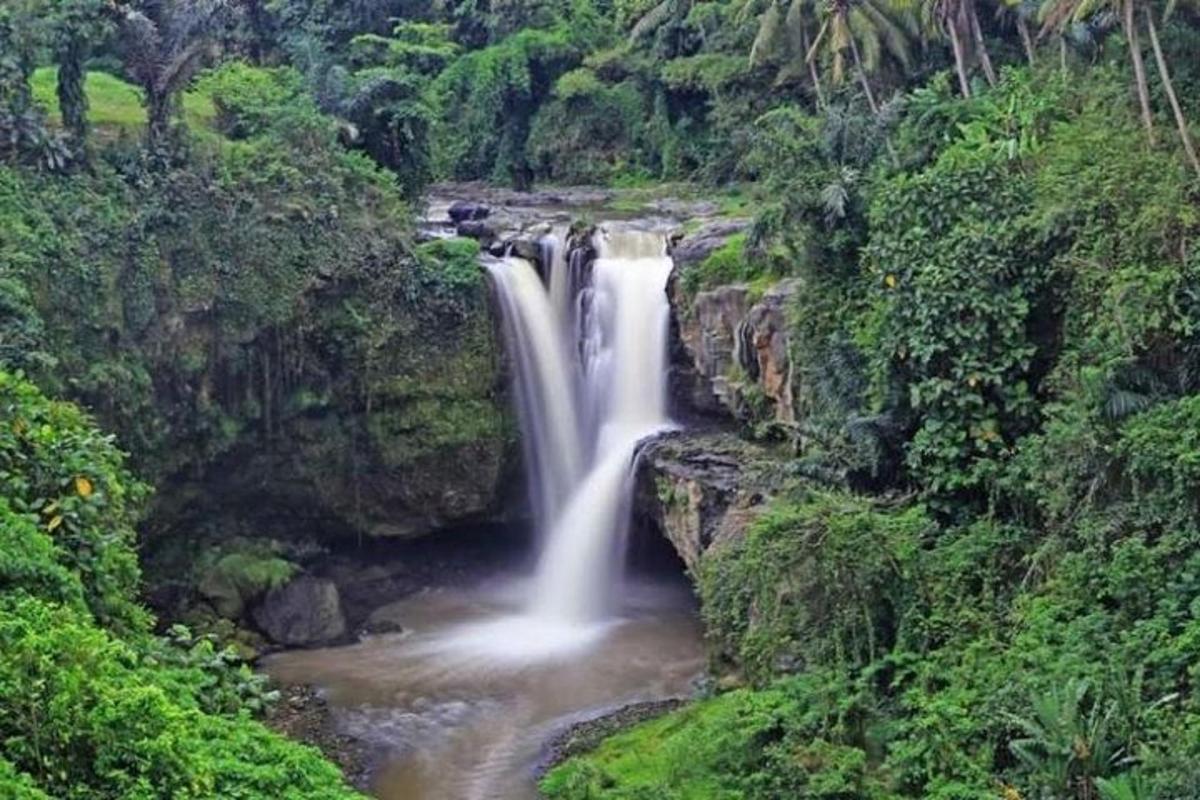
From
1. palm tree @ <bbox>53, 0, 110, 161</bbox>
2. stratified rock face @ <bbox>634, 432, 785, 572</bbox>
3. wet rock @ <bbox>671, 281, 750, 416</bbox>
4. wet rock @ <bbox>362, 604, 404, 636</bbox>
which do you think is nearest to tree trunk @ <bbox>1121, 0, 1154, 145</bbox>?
wet rock @ <bbox>671, 281, 750, 416</bbox>

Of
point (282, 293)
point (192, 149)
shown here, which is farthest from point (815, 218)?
point (192, 149)

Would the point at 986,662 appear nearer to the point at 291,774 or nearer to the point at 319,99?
the point at 291,774

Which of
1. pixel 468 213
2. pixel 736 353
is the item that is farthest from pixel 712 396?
pixel 468 213

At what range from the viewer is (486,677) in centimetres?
2019

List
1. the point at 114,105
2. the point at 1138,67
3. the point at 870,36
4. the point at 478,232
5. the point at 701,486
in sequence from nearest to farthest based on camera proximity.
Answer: the point at 1138,67, the point at 701,486, the point at 114,105, the point at 870,36, the point at 478,232

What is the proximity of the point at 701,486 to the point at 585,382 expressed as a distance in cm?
468

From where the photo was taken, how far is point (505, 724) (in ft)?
61.0

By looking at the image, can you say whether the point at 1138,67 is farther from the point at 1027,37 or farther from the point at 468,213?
the point at 468,213

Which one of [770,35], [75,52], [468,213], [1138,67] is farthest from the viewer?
[770,35]

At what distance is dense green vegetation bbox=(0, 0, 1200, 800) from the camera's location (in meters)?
12.7

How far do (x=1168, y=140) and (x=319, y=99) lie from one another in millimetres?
15901

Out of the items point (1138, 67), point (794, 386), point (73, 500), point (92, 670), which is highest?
point (1138, 67)

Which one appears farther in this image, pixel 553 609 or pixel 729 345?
pixel 553 609

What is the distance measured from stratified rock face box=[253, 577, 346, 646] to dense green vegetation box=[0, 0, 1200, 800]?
1.10ft
